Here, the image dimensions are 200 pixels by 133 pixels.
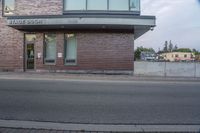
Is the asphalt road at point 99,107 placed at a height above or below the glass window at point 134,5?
below

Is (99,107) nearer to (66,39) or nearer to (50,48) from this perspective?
(66,39)

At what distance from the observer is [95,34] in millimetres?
26656

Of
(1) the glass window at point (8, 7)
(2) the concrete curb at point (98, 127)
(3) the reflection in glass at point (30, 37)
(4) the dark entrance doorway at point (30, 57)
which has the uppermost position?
(1) the glass window at point (8, 7)

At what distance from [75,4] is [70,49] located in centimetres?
386

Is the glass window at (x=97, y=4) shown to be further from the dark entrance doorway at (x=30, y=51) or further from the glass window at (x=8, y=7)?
the glass window at (x=8, y=7)

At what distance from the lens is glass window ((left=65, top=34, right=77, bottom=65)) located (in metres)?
27.2

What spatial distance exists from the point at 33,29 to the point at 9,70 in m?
4.17

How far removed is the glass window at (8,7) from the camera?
2789cm

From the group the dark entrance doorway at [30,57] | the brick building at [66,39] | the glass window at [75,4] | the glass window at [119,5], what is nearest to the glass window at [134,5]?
the brick building at [66,39]

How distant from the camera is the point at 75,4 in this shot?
27.3 m

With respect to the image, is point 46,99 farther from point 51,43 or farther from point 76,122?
point 51,43

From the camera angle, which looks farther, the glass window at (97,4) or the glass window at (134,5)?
the glass window at (97,4)

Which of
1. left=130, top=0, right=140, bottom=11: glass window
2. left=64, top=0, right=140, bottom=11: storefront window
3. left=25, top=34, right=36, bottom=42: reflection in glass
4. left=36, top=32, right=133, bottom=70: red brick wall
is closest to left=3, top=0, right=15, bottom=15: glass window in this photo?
left=25, top=34, right=36, bottom=42: reflection in glass

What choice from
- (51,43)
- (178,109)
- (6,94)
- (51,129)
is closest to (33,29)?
(51,43)
